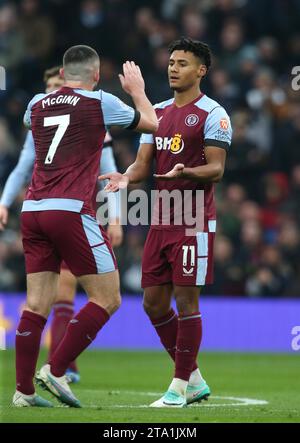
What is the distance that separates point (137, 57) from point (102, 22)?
0.76m

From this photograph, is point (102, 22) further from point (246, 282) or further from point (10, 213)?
point (246, 282)

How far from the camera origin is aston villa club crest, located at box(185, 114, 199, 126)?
808cm

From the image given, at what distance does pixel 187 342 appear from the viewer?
794 cm

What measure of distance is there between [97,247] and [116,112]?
88 cm

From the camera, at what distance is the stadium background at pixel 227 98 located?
50.6ft

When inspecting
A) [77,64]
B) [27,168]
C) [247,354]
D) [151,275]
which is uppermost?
[77,64]

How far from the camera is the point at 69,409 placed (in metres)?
7.20

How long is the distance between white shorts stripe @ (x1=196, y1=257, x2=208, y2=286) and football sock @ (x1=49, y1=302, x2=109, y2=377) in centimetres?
88

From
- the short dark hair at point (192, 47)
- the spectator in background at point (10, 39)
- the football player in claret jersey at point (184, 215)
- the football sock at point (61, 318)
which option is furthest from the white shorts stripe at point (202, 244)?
the spectator in background at point (10, 39)

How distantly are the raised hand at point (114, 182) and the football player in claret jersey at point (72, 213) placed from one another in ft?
0.40

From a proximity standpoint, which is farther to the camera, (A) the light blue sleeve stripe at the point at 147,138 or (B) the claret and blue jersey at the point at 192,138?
(A) the light blue sleeve stripe at the point at 147,138

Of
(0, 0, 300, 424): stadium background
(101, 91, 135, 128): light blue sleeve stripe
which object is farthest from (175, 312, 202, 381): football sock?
(0, 0, 300, 424): stadium background

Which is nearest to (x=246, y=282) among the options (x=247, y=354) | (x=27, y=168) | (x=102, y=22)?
(x=247, y=354)

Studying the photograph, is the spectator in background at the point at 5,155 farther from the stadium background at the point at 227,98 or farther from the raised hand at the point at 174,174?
the raised hand at the point at 174,174
